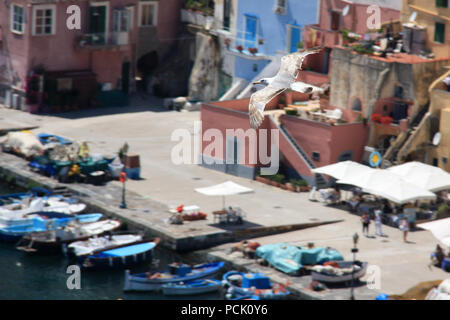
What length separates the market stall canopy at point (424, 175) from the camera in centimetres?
5394

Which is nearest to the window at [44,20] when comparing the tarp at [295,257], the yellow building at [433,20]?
the yellow building at [433,20]

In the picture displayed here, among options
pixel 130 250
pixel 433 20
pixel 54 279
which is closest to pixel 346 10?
pixel 433 20

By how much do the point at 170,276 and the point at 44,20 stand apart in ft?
110

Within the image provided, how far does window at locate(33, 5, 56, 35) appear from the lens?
74562mm

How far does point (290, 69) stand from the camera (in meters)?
28.8

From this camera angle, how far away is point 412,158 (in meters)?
59.2

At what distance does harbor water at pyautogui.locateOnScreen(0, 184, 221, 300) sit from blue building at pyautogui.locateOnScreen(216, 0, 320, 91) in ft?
81.5

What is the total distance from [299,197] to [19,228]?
49.6ft

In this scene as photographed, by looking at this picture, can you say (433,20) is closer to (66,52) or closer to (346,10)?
(346,10)

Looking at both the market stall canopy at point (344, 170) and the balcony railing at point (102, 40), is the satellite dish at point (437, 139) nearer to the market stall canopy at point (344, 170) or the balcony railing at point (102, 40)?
the market stall canopy at point (344, 170)

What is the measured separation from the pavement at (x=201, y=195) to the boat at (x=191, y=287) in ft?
17.5

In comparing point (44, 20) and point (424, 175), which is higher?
point (44, 20)
